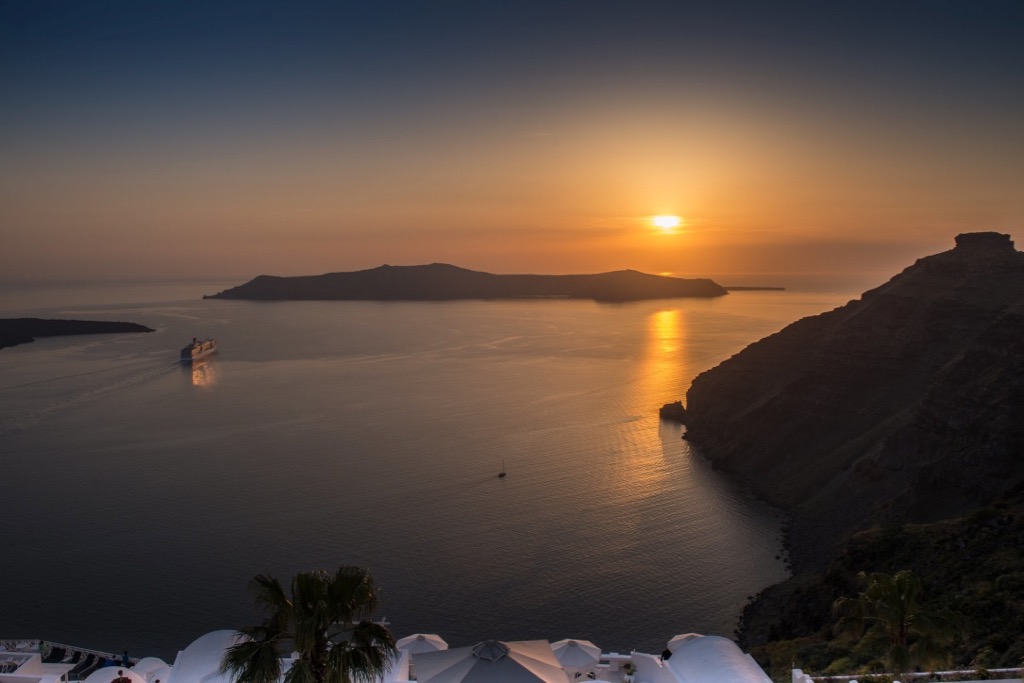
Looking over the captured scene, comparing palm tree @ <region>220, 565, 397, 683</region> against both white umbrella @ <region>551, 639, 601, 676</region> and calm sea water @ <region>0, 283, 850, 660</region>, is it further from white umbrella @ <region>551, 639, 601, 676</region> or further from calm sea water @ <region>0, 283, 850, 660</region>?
calm sea water @ <region>0, 283, 850, 660</region>

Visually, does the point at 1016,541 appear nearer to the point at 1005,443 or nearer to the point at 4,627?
the point at 1005,443

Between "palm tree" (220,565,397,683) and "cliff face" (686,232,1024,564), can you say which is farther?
"cliff face" (686,232,1024,564)

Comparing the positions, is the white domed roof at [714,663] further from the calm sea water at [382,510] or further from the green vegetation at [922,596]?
the calm sea water at [382,510]

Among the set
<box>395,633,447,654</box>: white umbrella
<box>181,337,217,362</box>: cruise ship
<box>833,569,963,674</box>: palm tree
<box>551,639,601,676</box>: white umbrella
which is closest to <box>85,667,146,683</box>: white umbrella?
<box>395,633,447,654</box>: white umbrella

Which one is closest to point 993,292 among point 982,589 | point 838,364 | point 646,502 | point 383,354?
point 838,364

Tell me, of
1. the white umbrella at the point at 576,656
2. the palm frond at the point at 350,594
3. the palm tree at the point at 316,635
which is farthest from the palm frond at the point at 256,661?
the white umbrella at the point at 576,656

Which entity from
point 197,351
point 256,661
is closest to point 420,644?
point 256,661

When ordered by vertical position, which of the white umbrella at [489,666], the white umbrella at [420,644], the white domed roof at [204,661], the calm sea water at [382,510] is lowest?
the calm sea water at [382,510]
